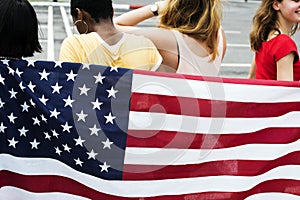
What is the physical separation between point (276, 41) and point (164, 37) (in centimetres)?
87

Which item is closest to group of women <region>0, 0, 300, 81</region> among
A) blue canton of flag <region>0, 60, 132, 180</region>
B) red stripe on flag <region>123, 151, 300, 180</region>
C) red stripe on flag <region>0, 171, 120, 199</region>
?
blue canton of flag <region>0, 60, 132, 180</region>

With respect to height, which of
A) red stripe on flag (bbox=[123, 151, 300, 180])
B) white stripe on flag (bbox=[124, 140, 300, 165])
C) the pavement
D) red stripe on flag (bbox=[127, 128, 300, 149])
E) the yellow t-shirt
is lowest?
→ the pavement

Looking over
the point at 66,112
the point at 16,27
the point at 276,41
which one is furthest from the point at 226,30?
the point at 16,27

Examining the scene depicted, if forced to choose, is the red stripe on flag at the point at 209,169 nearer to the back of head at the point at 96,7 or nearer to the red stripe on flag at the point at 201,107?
the red stripe on flag at the point at 201,107

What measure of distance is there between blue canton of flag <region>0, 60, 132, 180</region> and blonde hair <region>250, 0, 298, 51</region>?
1.25m

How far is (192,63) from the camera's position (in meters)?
4.04

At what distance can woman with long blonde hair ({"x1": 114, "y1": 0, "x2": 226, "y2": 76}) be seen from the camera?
3.94 m

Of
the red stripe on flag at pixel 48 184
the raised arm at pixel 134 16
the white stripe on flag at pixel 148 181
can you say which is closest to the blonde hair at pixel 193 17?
the raised arm at pixel 134 16

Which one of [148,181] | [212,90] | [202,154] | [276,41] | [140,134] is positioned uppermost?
[276,41]

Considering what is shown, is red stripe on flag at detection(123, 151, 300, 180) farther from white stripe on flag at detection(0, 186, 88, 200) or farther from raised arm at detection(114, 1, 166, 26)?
raised arm at detection(114, 1, 166, 26)

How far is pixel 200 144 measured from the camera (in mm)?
3809

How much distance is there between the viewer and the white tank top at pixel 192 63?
3973 millimetres

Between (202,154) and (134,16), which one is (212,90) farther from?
(134,16)

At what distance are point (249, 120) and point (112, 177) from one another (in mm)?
922
